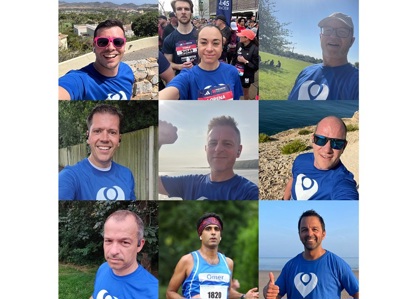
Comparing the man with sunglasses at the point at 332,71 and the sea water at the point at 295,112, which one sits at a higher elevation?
the man with sunglasses at the point at 332,71

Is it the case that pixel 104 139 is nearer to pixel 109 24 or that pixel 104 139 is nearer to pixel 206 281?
pixel 109 24

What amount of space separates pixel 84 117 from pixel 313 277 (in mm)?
2946

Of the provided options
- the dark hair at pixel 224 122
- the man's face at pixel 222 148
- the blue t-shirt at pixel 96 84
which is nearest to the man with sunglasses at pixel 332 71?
the dark hair at pixel 224 122

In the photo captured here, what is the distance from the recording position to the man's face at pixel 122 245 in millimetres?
7832

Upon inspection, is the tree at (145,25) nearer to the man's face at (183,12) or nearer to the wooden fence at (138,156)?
the man's face at (183,12)

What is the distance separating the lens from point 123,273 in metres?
7.84

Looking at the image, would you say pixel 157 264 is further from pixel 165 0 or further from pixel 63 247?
pixel 165 0

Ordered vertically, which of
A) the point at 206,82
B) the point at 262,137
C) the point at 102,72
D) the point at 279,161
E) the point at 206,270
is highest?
the point at 102,72

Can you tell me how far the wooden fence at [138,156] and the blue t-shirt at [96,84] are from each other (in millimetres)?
455

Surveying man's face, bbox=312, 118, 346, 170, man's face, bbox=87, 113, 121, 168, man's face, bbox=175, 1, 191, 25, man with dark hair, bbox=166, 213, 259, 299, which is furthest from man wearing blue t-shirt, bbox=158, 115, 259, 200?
man's face, bbox=175, 1, 191, 25

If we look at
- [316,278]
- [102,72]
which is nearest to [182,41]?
[102,72]

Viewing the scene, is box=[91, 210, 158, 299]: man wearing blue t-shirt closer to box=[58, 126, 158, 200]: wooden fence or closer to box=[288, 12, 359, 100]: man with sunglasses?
box=[58, 126, 158, 200]: wooden fence

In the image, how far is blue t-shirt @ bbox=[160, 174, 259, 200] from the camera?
787 centimetres

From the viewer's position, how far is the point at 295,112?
314 inches
